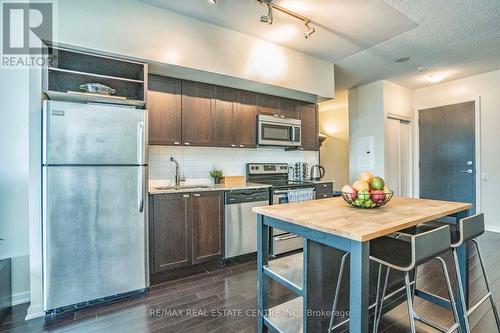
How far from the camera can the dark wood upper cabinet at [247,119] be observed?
346 cm

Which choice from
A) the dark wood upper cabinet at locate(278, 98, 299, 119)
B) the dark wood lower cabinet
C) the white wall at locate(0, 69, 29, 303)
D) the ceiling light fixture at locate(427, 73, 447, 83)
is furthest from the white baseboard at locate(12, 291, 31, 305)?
the ceiling light fixture at locate(427, 73, 447, 83)

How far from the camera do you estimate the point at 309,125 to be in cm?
424

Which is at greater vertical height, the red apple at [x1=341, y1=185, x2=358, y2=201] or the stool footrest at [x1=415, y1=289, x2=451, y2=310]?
the red apple at [x1=341, y1=185, x2=358, y2=201]

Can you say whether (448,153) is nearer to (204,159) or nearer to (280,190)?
(280,190)

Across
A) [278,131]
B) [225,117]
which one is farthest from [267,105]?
[225,117]

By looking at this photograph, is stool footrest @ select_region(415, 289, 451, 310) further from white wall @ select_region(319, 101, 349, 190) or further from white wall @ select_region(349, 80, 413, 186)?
white wall @ select_region(319, 101, 349, 190)

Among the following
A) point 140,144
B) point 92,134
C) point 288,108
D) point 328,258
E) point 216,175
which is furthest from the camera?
point 288,108

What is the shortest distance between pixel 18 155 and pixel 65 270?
3.66 ft

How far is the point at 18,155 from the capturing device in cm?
223

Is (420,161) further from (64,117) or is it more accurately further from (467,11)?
(64,117)

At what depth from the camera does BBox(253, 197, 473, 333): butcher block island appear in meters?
1.16

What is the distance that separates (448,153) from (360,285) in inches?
196

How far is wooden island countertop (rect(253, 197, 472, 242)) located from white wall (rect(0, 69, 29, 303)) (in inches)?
86.6

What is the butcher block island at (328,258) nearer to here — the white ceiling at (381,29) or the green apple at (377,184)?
the green apple at (377,184)
